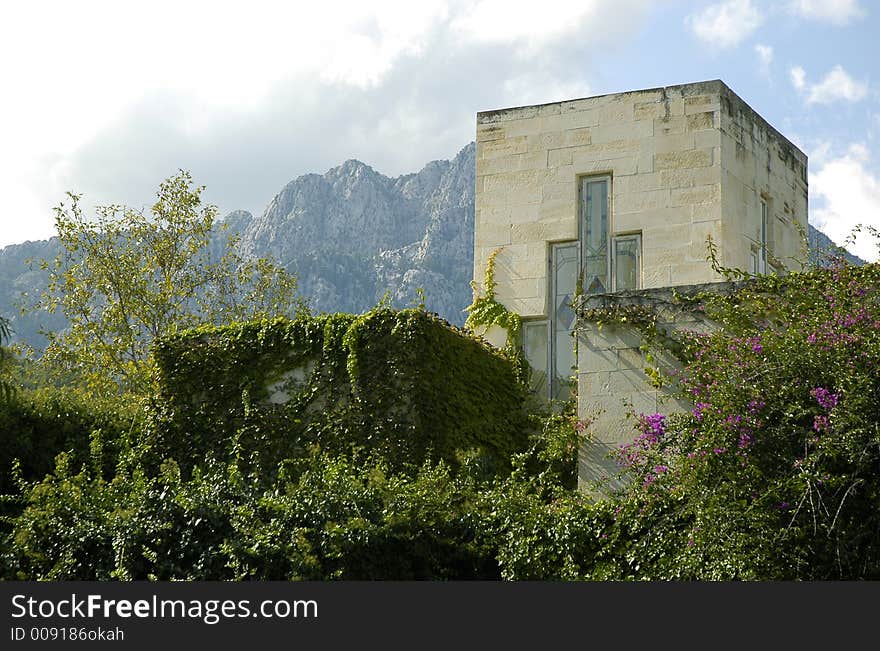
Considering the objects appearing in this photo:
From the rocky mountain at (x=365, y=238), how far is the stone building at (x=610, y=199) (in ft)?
256

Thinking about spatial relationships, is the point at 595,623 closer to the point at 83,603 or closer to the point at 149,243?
the point at 83,603

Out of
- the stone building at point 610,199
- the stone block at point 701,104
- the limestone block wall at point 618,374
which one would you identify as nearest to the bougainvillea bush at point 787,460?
the limestone block wall at point 618,374

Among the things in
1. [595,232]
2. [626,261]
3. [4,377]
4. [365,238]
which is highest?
[365,238]

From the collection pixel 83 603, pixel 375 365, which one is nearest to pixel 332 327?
pixel 375 365

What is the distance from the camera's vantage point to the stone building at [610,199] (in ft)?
50.7

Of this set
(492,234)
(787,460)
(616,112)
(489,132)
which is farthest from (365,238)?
(787,460)

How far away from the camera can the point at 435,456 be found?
12.8 meters

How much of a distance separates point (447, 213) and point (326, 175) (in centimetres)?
1395

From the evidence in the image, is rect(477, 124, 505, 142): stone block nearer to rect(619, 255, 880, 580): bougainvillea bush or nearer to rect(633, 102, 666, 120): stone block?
rect(633, 102, 666, 120): stone block

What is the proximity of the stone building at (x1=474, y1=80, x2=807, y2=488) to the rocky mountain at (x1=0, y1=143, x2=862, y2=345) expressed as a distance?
78040mm

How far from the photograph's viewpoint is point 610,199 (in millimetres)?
15961

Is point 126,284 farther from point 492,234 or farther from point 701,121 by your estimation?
point 701,121

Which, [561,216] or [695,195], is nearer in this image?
[695,195]

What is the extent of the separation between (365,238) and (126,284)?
8939cm
